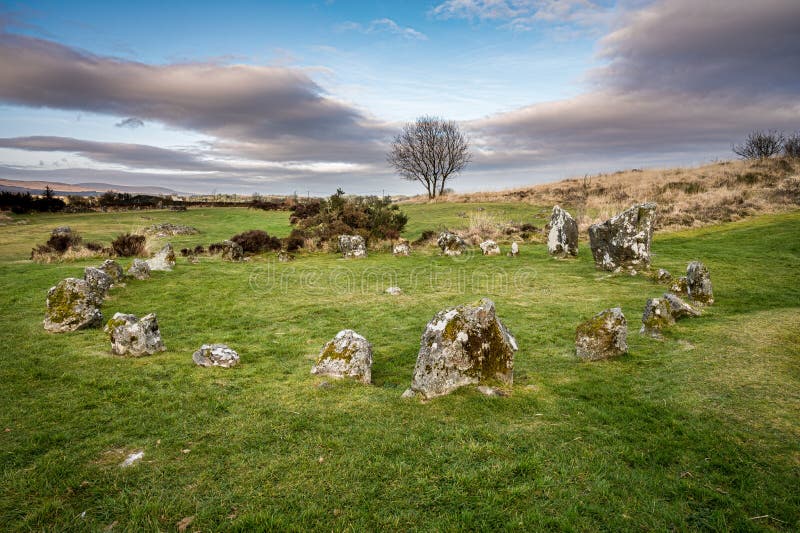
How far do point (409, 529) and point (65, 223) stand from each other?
4476 cm

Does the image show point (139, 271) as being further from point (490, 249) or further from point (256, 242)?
point (490, 249)

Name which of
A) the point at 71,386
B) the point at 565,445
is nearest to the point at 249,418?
the point at 71,386

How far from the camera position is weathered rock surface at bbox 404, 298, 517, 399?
21.4 ft

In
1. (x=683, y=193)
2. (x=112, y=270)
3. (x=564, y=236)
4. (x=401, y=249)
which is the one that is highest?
(x=683, y=193)

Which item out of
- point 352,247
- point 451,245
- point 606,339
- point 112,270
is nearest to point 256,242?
point 352,247

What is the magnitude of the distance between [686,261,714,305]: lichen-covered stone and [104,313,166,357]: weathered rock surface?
47.5 ft

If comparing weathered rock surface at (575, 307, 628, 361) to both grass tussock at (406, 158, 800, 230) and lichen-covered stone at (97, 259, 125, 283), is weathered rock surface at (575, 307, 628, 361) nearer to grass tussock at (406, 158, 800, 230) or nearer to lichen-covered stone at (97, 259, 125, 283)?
lichen-covered stone at (97, 259, 125, 283)

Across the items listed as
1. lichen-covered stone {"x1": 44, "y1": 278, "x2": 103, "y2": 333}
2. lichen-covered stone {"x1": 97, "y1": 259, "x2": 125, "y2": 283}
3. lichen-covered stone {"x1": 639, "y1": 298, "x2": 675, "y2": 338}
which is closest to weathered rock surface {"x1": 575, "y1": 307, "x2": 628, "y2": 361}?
lichen-covered stone {"x1": 639, "y1": 298, "x2": 675, "y2": 338}

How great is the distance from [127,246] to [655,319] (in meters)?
24.3

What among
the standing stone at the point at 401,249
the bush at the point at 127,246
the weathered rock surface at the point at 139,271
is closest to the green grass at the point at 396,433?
the weathered rock surface at the point at 139,271

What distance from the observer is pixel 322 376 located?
7.51 metres

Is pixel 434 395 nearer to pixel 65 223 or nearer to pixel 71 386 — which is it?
pixel 71 386

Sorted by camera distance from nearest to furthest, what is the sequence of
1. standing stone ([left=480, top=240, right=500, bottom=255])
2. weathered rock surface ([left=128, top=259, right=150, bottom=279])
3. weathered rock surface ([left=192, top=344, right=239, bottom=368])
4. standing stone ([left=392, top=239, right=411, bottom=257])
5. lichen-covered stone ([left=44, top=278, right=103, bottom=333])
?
1. weathered rock surface ([left=192, top=344, right=239, bottom=368])
2. lichen-covered stone ([left=44, top=278, right=103, bottom=333])
3. weathered rock surface ([left=128, top=259, right=150, bottom=279])
4. standing stone ([left=480, top=240, right=500, bottom=255])
5. standing stone ([left=392, top=239, right=411, bottom=257])

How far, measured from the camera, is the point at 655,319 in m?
9.40
